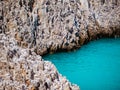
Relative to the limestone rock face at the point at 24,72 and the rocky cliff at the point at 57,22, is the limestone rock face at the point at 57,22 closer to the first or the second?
the rocky cliff at the point at 57,22

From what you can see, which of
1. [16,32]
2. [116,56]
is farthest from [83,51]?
[16,32]

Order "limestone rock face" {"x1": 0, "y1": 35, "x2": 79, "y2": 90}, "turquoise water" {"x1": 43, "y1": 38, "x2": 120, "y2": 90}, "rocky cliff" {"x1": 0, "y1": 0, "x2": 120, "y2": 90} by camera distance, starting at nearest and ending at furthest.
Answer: "limestone rock face" {"x1": 0, "y1": 35, "x2": 79, "y2": 90}, "turquoise water" {"x1": 43, "y1": 38, "x2": 120, "y2": 90}, "rocky cliff" {"x1": 0, "y1": 0, "x2": 120, "y2": 90}

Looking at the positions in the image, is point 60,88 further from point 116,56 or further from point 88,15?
point 88,15

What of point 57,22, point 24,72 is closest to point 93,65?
point 57,22

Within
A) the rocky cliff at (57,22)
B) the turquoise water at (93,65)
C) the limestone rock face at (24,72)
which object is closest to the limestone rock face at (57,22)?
the rocky cliff at (57,22)

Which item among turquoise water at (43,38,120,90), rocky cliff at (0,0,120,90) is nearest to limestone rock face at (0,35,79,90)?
turquoise water at (43,38,120,90)

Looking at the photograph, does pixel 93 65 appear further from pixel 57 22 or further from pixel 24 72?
pixel 24 72

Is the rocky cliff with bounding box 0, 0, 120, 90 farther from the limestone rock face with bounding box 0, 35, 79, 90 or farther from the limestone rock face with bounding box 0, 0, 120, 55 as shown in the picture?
the limestone rock face with bounding box 0, 35, 79, 90
